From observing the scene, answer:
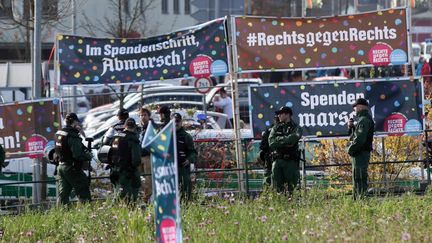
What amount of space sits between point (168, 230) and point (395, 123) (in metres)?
8.69

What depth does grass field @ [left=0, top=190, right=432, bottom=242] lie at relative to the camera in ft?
29.8

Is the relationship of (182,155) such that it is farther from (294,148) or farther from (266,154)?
(294,148)

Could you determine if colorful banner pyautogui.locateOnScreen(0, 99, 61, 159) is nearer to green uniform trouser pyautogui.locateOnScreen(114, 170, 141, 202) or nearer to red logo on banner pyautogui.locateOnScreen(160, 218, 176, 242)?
green uniform trouser pyautogui.locateOnScreen(114, 170, 141, 202)

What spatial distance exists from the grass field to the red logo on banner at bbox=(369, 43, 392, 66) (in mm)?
4011

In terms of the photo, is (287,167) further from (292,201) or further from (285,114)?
(292,201)

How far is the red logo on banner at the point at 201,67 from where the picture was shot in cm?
1614

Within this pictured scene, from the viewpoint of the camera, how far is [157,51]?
16328mm

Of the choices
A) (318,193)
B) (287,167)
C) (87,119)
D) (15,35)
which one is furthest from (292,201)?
(15,35)

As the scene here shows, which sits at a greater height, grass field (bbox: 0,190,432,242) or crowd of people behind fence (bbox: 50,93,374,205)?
crowd of people behind fence (bbox: 50,93,374,205)

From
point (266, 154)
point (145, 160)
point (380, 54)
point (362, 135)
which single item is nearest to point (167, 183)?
point (362, 135)

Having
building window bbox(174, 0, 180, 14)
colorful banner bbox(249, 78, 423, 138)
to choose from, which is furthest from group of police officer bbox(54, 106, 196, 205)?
building window bbox(174, 0, 180, 14)

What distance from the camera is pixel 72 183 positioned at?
47.4 ft

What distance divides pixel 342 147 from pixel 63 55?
15.7 ft

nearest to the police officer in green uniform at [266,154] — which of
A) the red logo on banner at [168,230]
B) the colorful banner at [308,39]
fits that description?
the colorful banner at [308,39]
